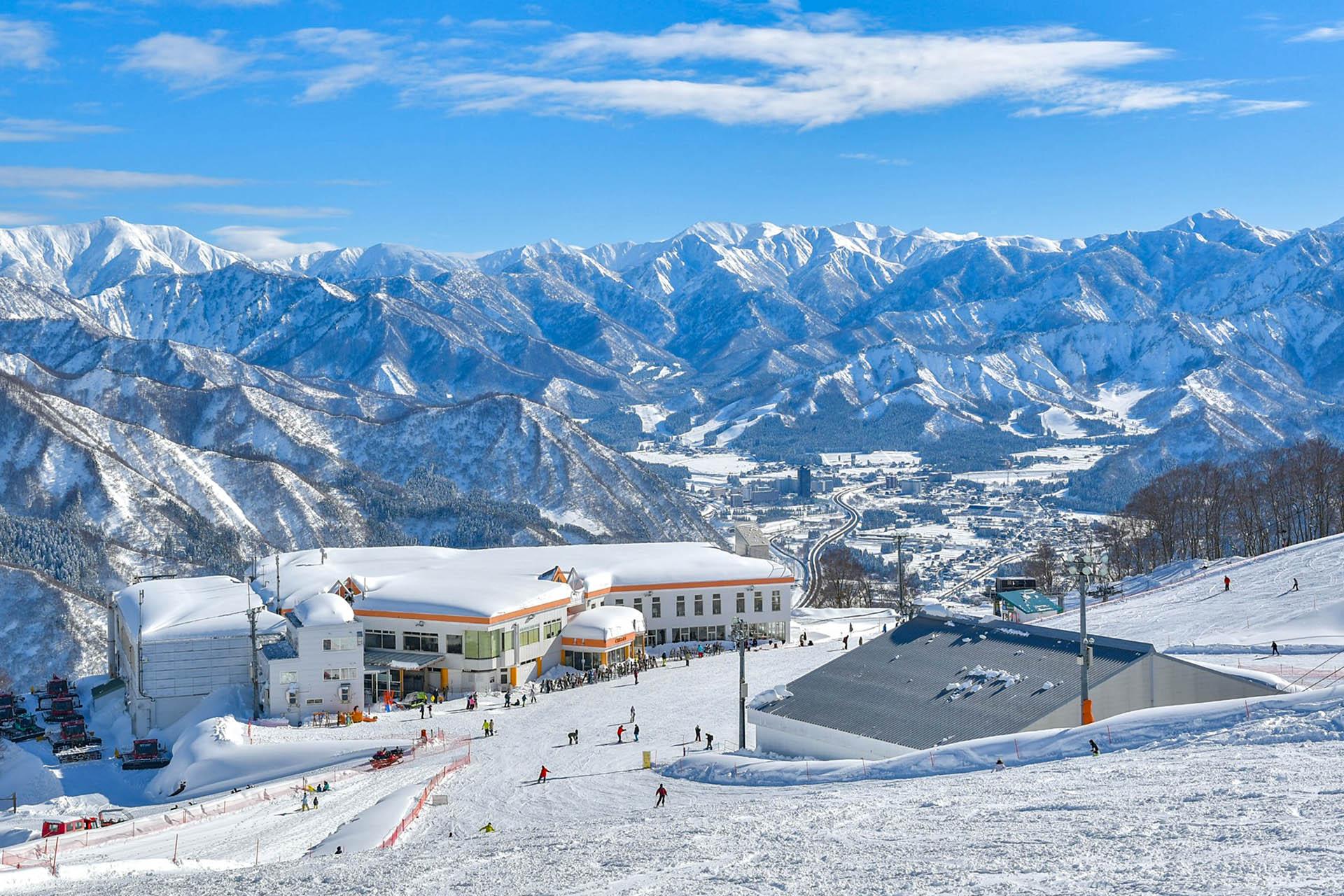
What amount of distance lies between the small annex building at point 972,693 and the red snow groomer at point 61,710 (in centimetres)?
4835

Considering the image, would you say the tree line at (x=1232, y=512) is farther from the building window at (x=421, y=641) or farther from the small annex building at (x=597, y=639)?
the building window at (x=421, y=641)

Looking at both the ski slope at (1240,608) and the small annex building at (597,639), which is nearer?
the ski slope at (1240,608)

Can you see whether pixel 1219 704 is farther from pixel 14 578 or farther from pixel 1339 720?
pixel 14 578

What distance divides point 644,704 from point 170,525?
498ft

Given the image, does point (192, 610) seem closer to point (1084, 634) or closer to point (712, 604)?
point (712, 604)

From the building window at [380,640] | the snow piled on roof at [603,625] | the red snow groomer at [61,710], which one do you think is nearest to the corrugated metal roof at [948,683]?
the snow piled on roof at [603,625]

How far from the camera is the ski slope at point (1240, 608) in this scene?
6181cm

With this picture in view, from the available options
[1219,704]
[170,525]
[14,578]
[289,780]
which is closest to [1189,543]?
[1219,704]

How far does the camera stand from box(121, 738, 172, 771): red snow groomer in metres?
62.1

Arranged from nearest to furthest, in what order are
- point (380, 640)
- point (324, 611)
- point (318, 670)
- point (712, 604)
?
1. point (318, 670)
2. point (324, 611)
3. point (380, 640)
4. point (712, 604)

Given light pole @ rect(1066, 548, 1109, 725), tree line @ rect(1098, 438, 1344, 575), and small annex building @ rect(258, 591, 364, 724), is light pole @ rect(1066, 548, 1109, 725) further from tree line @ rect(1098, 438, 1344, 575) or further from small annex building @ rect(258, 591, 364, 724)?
tree line @ rect(1098, 438, 1344, 575)

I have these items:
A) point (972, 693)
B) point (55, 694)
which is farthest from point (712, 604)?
point (55, 694)

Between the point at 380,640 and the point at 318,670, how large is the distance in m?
7.09

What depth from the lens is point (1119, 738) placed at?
1550 inches
